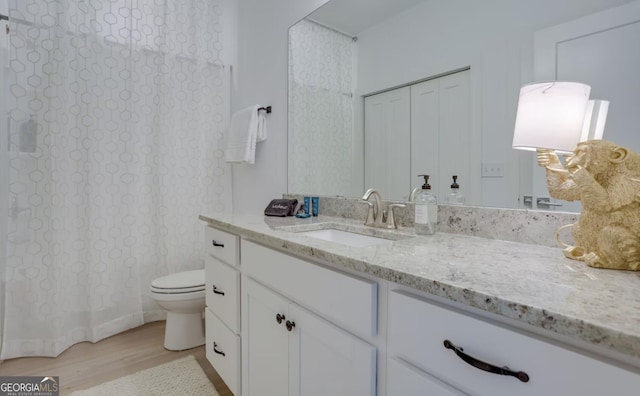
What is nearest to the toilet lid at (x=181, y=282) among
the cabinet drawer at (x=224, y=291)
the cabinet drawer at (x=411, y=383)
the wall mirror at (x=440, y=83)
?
the cabinet drawer at (x=224, y=291)

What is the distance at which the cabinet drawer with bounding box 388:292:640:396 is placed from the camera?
1.40ft

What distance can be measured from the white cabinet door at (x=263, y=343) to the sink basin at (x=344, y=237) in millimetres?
303

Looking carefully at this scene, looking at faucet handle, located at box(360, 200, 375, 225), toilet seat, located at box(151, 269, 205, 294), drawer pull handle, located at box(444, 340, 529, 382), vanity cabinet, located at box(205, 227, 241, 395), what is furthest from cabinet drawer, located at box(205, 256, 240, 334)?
drawer pull handle, located at box(444, 340, 529, 382)

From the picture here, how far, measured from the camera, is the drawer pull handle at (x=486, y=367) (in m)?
0.49

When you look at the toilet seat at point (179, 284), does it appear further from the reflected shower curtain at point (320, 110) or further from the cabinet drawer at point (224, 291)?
the reflected shower curtain at point (320, 110)

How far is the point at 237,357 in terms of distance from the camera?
1341 millimetres

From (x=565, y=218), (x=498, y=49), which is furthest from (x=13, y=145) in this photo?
(x=565, y=218)

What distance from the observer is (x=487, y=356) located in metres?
0.53

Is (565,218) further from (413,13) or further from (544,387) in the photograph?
(413,13)

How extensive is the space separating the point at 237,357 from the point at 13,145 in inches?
69.9

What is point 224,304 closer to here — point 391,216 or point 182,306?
point 182,306

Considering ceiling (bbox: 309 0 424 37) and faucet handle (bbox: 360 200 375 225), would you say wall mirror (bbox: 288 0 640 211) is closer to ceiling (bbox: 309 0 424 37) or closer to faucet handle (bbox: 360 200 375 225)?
ceiling (bbox: 309 0 424 37)

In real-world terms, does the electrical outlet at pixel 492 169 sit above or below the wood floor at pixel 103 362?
above

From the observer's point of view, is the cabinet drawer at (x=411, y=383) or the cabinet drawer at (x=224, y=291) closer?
the cabinet drawer at (x=411, y=383)
